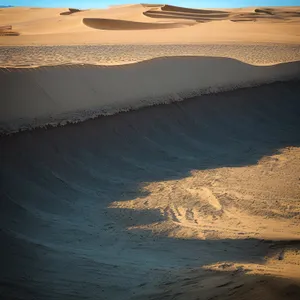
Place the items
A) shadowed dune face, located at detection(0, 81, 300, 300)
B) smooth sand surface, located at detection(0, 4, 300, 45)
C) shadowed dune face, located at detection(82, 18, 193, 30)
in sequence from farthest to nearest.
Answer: shadowed dune face, located at detection(82, 18, 193, 30) < smooth sand surface, located at detection(0, 4, 300, 45) < shadowed dune face, located at detection(0, 81, 300, 300)

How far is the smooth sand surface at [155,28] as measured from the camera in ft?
63.7

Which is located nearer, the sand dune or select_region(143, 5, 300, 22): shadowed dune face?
the sand dune

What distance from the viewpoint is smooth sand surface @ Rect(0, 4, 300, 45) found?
19.4 metres

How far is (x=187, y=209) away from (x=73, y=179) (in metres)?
1.85

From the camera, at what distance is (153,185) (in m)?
6.62

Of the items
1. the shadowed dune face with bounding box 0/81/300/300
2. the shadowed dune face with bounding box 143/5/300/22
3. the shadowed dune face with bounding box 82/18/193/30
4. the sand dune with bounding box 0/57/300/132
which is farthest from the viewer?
the shadowed dune face with bounding box 143/5/300/22

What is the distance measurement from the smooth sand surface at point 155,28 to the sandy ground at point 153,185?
848cm

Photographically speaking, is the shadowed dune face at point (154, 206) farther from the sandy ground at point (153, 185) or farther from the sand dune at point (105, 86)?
the sand dune at point (105, 86)

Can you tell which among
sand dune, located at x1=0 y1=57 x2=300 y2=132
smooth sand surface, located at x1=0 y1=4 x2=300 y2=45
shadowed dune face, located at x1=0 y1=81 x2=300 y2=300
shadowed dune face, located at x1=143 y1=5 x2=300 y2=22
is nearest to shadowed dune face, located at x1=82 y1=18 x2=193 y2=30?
smooth sand surface, located at x1=0 y1=4 x2=300 y2=45

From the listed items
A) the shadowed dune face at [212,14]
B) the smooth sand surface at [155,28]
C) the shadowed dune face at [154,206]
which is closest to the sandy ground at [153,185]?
the shadowed dune face at [154,206]

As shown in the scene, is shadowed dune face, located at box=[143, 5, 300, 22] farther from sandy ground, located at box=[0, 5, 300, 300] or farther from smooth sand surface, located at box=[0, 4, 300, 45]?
sandy ground, located at box=[0, 5, 300, 300]

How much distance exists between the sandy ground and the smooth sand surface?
27.8ft

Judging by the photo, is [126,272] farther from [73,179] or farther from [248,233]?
[73,179]

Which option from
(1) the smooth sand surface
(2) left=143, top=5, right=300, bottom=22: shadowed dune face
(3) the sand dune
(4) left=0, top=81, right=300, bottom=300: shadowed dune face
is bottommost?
(4) left=0, top=81, right=300, bottom=300: shadowed dune face
